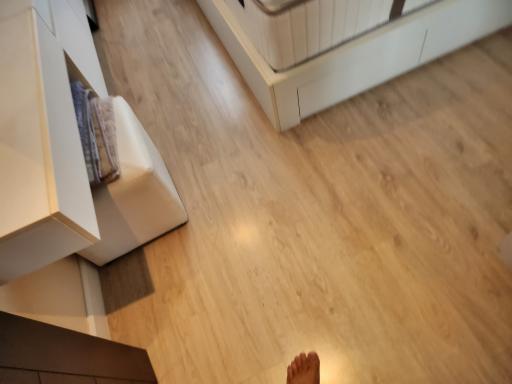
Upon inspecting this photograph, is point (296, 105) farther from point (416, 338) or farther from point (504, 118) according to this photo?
point (416, 338)

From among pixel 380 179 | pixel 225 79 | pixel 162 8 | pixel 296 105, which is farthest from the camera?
pixel 162 8

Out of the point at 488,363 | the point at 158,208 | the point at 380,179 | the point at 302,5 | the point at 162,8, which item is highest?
the point at 302,5

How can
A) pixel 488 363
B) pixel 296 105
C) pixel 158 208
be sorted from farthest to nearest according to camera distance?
pixel 296 105, pixel 158 208, pixel 488 363

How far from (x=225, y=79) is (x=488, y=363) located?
5.62ft

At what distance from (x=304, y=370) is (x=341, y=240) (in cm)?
50

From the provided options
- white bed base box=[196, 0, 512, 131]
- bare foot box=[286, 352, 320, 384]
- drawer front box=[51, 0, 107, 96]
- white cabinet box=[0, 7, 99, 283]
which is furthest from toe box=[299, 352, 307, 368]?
drawer front box=[51, 0, 107, 96]

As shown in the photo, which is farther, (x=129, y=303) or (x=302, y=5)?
(x=129, y=303)

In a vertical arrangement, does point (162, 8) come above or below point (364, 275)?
above

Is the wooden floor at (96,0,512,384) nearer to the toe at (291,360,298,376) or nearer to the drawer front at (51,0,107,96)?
the toe at (291,360,298,376)

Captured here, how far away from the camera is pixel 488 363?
1.04 metres

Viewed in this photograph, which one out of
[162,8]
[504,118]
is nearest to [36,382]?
[504,118]

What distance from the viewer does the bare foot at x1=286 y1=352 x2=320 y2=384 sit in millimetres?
1020

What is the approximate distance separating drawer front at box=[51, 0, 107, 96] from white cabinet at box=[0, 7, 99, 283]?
395mm

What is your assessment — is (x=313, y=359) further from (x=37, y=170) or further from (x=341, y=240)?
(x=37, y=170)
